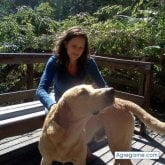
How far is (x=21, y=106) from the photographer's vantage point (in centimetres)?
427

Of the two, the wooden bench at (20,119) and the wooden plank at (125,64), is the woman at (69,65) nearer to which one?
the wooden bench at (20,119)

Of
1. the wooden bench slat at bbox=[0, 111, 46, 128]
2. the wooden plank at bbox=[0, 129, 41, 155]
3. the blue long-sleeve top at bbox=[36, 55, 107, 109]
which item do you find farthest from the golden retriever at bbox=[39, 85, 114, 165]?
the wooden plank at bbox=[0, 129, 41, 155]

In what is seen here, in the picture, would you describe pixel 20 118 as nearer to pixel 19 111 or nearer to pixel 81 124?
pixel 19 111

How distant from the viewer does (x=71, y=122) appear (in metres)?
2.80

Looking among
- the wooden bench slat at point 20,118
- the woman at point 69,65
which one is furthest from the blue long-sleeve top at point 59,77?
the wooden bench slat at point 20,118

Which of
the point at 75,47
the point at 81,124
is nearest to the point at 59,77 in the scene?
the point at 75,47

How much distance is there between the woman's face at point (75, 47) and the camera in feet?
11.0

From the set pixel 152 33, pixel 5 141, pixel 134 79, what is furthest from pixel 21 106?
pixel 152 33

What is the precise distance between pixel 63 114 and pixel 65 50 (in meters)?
1.00

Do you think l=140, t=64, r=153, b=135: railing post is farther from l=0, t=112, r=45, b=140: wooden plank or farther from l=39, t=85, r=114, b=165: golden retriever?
l=39, t=85, r=114, b=165: golden retriever

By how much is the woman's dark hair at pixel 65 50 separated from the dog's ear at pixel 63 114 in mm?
868

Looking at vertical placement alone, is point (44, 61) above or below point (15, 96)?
above

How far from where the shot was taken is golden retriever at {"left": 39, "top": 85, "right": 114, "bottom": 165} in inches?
104

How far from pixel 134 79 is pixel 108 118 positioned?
372 centimetres
